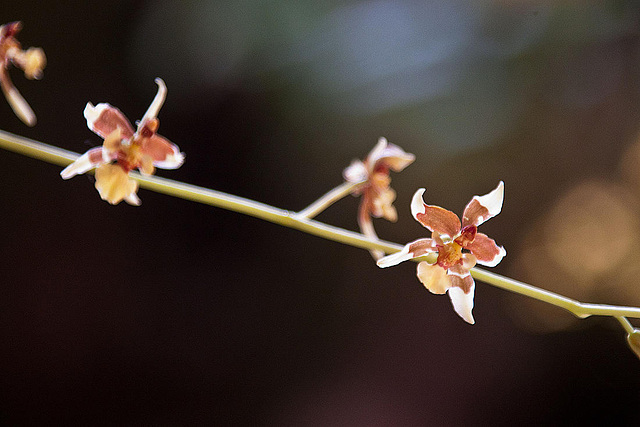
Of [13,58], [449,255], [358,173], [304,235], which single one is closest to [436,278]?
[449,255]

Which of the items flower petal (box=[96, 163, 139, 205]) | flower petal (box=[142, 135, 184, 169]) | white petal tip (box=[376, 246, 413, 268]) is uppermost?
flower petal (box=[142, 135, 184, 169])

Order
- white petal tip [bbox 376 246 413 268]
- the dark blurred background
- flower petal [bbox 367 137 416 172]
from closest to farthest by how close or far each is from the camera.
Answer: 1. white petal tip [bbox 376 246 413 268]
2. flower petal [bbox 367 137 416 172]
3. the dark blurred background

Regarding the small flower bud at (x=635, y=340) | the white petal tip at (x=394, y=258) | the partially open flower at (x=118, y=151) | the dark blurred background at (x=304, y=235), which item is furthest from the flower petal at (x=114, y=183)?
the dark blurred background at (x=304, y=235)

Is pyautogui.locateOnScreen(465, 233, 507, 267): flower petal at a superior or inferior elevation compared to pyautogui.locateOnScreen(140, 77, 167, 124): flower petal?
inferior

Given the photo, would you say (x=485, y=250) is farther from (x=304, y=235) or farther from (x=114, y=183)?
(x=304, y=235)

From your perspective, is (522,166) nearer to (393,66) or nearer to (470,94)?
(470,94)

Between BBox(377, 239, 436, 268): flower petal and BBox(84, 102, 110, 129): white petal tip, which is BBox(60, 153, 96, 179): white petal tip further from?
BBox(377, 239, 436, 268): flower petal

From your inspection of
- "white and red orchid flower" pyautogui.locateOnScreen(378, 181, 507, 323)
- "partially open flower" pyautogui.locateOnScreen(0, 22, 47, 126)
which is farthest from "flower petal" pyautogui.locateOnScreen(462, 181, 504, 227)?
"partially open flower" pyautogui.locateOnScreen(0, 22, 47, 126)
